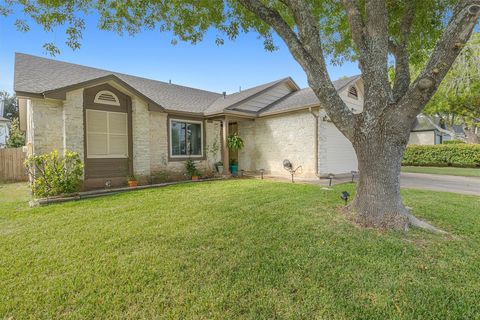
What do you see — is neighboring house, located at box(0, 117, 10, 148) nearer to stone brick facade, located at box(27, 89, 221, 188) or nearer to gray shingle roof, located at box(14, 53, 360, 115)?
gray shingle roof, located at box(14, 53, 360, 115)

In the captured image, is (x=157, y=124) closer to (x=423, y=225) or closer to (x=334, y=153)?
(x=334, y=153)

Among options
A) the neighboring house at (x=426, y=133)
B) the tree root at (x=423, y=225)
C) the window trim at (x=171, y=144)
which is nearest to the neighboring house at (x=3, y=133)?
the window trim at (x=171, y=144)

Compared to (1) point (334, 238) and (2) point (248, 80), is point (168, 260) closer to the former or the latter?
(1) point (334, 238)

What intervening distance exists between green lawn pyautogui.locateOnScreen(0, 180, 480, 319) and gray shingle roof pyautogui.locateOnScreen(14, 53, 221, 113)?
5056 millimetres

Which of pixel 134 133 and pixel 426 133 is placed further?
pixel 426 133

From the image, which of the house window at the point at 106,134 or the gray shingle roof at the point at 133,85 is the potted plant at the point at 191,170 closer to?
the gray shingle roof at the point at 133,85

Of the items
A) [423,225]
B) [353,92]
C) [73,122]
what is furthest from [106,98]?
[353,92]

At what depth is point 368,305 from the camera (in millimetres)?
2309

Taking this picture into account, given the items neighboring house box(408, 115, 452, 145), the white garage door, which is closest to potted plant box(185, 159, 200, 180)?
the white garage door

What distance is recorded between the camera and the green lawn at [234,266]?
2281mm

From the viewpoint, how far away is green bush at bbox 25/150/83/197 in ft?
22.1

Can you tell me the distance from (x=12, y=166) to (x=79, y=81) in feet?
22.2

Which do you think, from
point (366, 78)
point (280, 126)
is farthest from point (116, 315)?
point (280, 126)

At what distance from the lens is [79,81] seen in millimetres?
9312
